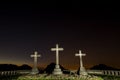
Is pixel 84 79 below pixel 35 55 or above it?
below

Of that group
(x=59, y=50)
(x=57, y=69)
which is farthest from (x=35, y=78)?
(x=59, y=50)

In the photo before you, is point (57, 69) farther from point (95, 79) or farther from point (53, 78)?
point (95, 79)

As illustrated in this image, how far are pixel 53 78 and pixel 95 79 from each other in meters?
6.39

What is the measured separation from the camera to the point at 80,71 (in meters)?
37.4

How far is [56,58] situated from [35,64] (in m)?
7.06

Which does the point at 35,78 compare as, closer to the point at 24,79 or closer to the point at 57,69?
the point at 24,79

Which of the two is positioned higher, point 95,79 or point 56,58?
point 56,58

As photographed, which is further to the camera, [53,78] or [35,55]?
[35,55]

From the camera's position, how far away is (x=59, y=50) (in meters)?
38.1

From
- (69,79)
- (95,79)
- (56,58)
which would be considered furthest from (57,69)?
(95,79)

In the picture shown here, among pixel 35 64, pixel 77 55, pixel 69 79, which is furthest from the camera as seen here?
pixel 35 64

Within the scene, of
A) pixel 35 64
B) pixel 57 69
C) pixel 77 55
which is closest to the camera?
pixel 57 69

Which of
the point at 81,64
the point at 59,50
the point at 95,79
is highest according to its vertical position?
the point at 59,50

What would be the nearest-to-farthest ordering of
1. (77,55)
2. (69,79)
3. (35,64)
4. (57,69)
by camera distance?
(69,79) < (57,69) < (77,55) < (35,64)
